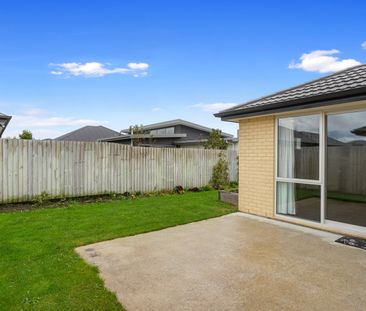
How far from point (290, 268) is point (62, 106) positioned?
19.3 metres

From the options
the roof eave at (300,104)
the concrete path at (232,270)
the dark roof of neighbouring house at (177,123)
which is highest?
the dark roof of neighbouring house at (177,123)

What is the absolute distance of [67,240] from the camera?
5.06 metres

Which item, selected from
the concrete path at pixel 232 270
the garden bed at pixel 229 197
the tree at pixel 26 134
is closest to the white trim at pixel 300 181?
the concrete path at pixel 232 270

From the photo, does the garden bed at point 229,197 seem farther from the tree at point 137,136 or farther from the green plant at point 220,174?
the tree at point 137,136

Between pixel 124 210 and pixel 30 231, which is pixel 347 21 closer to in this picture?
pixel 124 210

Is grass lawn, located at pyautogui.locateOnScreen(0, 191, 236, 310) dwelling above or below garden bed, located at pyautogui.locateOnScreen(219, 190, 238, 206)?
below

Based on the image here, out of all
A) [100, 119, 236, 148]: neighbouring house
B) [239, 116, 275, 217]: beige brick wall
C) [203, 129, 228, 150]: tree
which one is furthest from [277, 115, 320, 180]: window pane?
[100, 119, 236, 148]: neighbouring house

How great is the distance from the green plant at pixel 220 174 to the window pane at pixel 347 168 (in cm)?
541

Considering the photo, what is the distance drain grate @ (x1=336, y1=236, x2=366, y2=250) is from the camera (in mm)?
4871

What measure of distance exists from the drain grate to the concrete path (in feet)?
0.69

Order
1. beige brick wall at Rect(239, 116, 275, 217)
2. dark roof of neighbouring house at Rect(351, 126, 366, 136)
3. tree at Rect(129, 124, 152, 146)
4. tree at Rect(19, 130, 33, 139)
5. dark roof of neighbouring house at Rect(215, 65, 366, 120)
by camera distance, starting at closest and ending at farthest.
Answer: dark roof of neighbouring house at Rect(215, 65, 366, 120) → dark roof of neighbouring house at Rect(351, 126, 366, 136) → beige brick wall at Rect(239, 116, 275, 217) → tree at Rect(129, 124, 152, 146) → tree at Rect(19, 130, 33, 139)

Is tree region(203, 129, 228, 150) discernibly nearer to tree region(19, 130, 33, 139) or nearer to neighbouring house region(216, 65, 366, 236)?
neighbouring house region(216, 65, 366, 236)

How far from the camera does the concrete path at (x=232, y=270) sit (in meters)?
3.03

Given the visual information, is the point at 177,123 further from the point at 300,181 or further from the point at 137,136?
the point at 300,181
